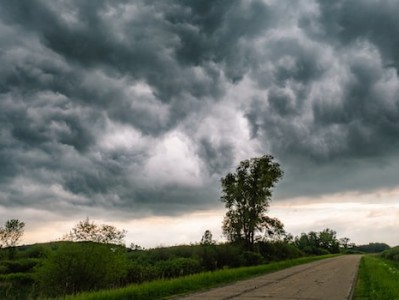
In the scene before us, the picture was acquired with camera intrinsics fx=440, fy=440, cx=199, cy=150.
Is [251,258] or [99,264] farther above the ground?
[251,258]

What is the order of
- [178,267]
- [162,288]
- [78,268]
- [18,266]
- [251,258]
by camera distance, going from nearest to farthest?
[162,288], [78,268], [178,267], [18,266], [251,258]

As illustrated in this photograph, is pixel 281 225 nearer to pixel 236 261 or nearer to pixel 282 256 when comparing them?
pixel 282 256

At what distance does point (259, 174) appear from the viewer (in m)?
61.5

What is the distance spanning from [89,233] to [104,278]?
2.77 m

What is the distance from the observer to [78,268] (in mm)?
24359

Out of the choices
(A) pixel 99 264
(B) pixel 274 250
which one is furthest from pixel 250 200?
(A) pixel 99 264

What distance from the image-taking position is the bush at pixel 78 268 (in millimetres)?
24094

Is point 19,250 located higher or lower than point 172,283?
higher

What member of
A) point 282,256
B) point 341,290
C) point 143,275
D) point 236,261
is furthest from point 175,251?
point 282,256

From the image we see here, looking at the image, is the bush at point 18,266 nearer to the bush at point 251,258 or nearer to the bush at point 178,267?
the bush at point 178,267

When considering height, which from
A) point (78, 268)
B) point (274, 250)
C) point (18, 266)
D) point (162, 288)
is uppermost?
point (274, 250)

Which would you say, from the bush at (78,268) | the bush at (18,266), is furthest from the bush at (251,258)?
the bush at (78,268)

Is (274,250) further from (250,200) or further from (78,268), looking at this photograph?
(78,268)

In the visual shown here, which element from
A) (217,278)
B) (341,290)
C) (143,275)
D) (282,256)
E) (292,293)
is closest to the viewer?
(292,293)
